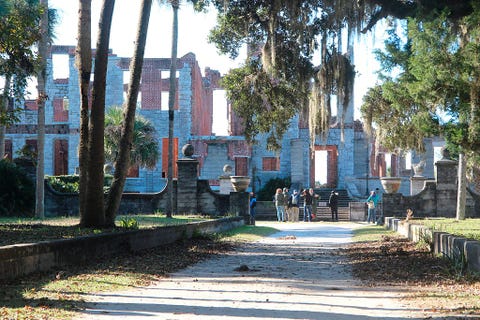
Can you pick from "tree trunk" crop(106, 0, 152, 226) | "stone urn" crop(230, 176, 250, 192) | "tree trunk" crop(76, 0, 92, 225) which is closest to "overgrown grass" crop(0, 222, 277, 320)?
"tree trunk" crop(76, 0, 92, 225)

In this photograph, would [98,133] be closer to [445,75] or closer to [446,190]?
[445,75]

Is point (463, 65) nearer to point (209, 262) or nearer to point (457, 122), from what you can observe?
point (457, 122)

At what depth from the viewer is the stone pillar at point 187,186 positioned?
1029 inches

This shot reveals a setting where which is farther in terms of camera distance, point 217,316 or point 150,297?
point 150,297

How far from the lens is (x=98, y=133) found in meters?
12.5

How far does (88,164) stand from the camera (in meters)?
12.5

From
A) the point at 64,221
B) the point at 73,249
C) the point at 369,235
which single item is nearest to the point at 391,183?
the point at 369,235

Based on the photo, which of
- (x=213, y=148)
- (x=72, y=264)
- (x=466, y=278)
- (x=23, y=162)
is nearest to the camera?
(x=466, y=278)

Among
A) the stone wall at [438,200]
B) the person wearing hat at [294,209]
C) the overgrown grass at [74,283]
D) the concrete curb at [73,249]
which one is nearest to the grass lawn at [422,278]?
the overgrown grass at [74,283]

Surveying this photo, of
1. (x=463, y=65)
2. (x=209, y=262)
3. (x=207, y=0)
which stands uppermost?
(x=207, y=0)

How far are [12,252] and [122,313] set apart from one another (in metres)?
1.90

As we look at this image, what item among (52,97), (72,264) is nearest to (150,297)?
(72,264)

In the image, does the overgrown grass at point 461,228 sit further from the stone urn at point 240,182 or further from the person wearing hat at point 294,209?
the person wearing hat at point 294,209

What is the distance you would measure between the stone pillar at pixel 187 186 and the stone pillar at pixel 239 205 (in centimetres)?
131
